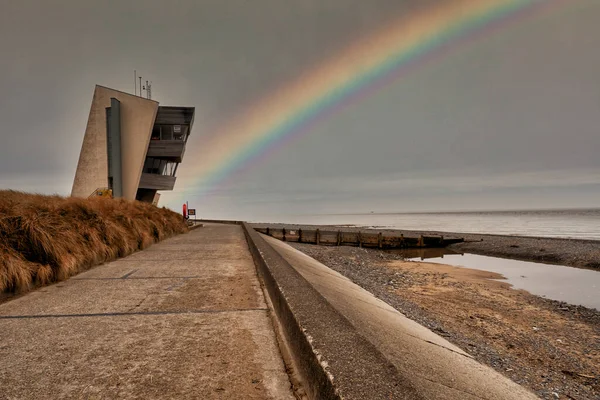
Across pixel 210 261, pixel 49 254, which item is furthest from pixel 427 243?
pixel 49 254

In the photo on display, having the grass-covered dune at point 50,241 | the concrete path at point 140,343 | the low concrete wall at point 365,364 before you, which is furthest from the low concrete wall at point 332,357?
the grass-covered dune at point 50,241

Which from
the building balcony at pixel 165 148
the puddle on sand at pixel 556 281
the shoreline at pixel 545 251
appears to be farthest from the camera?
the building balcony at pixel 165 148

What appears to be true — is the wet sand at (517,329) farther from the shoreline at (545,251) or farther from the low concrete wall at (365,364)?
Result: the shoreline at (545,251)

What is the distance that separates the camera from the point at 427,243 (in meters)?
33.9

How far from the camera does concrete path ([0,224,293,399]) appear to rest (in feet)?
7.15

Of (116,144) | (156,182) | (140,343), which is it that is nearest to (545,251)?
(140,343)

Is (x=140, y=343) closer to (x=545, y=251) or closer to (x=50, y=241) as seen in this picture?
(x=50, y=241)

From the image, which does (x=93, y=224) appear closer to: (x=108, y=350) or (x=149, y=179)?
(x=108, y=350)

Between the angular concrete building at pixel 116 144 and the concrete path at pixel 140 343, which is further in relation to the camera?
the angular concrete building at pixel 116 144

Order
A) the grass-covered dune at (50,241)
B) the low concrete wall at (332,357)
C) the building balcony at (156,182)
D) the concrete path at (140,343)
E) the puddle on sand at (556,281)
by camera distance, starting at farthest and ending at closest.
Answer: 1. the building balcony at (156,182)
2. the puddle on sand at (556,281)
3. the grass-covered dune at (50,241)
4. the concrete path at (140,343)
5. the low concrete wall at (332,357)

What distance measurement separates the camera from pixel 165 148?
121 ft

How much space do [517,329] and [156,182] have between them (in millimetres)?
36235

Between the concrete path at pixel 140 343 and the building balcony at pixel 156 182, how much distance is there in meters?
33.2

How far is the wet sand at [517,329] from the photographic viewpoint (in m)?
5.25
